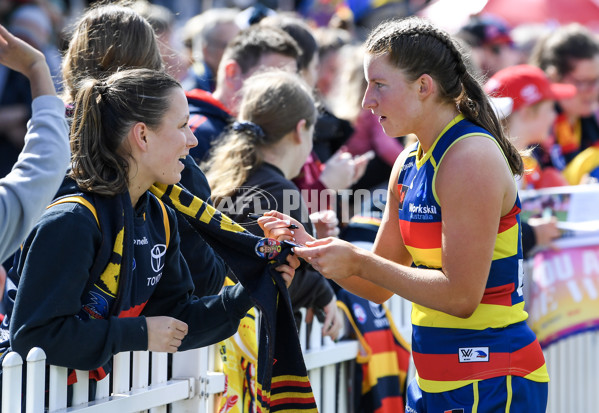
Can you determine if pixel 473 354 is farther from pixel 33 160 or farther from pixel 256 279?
pixel 33 160

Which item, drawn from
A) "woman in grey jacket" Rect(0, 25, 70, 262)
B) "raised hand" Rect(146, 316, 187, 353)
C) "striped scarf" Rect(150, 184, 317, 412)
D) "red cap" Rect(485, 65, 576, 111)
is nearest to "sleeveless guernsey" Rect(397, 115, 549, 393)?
"striped scarf" Rect(150, 184, 317, 412)

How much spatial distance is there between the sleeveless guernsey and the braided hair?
0.09 metres

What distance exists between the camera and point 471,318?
2.67 m

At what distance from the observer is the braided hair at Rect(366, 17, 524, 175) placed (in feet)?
8.89

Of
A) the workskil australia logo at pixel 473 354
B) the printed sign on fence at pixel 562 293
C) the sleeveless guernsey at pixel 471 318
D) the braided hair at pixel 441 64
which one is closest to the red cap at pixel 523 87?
the printed sign on fence at pixel 562 293

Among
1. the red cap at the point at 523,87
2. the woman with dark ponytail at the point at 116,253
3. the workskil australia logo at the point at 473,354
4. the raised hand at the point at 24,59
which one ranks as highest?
the red cap at the point at 523,87

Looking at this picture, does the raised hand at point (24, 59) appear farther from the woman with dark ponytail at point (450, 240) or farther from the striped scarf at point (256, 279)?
the woman with dark ponytail at point (450, 240)

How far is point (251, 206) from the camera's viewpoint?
3.56 m

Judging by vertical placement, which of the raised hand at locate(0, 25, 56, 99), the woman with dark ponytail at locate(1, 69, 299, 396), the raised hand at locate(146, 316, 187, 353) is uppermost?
the raised hand at locate(0, 25, 56, 99)

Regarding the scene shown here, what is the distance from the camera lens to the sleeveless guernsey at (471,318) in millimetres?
2652
